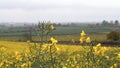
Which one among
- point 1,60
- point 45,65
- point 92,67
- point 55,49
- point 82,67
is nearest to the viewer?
point 55,49

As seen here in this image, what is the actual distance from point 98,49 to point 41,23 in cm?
104

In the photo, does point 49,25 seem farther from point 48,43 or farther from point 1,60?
point 1,60

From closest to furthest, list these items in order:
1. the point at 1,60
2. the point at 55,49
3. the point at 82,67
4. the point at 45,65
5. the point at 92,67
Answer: the point at 55,49 < the point at 45,65 < the point at 92,67 < the point at 82,67 < the point at 1,60

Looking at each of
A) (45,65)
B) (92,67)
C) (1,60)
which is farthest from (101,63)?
(1,60)

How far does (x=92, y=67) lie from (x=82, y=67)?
2.22 feet

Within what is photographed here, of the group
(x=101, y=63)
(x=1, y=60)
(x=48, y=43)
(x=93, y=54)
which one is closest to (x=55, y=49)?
(x=48, y=43)

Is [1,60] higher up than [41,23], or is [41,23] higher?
[41,23]

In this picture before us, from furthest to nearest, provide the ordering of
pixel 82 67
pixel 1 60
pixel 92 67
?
pixel 1 60, pixel 82 67, pixel 92 67

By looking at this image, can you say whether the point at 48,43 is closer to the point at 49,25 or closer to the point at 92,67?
the point at 49,25

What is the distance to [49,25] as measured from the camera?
5184 millimetres

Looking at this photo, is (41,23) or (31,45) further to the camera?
(31,45)

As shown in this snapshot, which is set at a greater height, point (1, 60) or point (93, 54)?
point (93, 54)

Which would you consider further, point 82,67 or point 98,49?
point 82,67

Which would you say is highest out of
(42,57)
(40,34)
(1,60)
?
(40,34)
